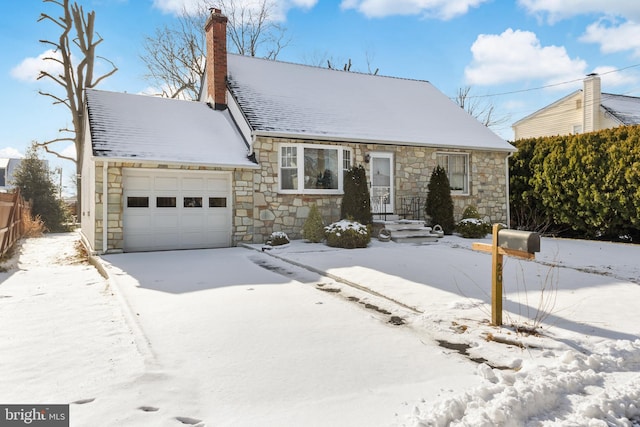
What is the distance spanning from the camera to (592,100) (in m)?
19.8

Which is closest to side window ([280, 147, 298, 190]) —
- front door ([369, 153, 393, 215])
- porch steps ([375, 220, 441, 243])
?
front door ([369, 153, 393, 215])

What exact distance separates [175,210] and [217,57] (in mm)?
5256

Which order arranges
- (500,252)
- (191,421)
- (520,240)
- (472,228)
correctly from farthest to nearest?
(472,228) → (500,252) → (520,240) → (191,421)

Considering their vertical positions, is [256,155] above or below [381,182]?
above

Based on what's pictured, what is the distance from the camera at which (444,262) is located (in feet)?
25.7

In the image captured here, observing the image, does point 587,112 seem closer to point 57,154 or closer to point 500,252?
point 500,252

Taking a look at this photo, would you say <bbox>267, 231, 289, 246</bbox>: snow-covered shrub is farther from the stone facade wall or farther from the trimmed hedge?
the trimmed hedge

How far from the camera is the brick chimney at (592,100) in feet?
64.7

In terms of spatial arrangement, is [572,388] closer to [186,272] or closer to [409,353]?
[409,353]

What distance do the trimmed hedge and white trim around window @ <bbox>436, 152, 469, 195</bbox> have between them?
192cm

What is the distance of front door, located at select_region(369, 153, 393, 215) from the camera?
12.6 metres

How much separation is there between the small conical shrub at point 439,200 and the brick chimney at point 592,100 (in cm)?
1202

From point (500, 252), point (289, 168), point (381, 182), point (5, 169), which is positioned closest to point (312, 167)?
point (289, 168)

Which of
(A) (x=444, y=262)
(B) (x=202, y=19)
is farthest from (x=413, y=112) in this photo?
(B) (x=202, y=19)
